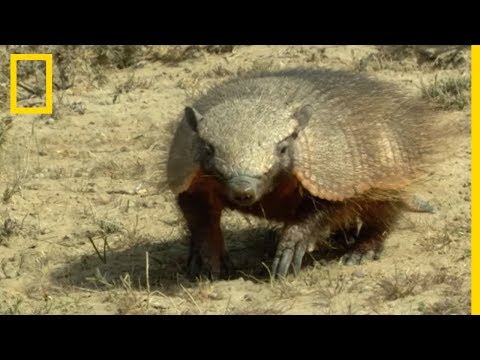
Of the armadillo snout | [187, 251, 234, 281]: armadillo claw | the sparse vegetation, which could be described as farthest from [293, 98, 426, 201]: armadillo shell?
the sparse vegetation

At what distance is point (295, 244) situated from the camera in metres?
7.69

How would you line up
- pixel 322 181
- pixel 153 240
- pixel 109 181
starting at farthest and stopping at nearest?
1. pixel 109 181
2. pixel 153 240
3. pixel 322 181

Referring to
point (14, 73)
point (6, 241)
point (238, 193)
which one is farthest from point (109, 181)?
point (238, 193)

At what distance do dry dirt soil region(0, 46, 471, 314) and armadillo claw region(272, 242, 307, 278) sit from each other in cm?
11

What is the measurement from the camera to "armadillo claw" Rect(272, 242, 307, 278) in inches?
301

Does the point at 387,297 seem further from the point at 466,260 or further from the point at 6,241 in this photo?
the point at 6,241

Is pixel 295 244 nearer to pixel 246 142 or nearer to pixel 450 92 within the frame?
pixel 246 142

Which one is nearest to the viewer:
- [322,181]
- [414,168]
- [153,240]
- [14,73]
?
[322,181]

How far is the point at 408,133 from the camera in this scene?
8.45 m

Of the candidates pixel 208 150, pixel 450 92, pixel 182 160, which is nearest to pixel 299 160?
pixel 208 150

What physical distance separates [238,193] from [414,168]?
2240 millimetres

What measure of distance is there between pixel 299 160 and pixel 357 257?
1.47 metres

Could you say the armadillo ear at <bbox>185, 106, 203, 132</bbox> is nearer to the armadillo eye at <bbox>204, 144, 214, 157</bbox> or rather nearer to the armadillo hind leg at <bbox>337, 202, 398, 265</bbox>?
the armadillo eye at <bbox>204, 144, 214, 157</bbox>

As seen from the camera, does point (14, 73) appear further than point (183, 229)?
Yes
